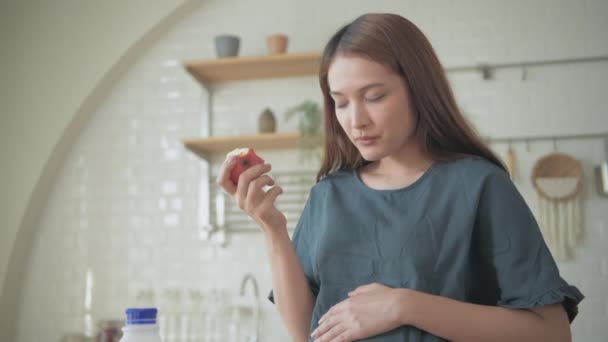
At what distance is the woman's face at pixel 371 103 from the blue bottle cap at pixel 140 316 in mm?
459

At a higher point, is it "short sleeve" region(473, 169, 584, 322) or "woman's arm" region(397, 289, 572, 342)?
"short sleeve" region(473, 169, 584, 322)

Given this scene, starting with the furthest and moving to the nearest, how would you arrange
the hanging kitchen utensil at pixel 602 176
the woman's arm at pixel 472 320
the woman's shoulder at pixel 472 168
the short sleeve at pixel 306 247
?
1. the hanging kitchen utensil at pixel 602 176
2. the short sleeve at pixel 306 247
3. the woman's shoulder at pixel 472 168
4. the woman's arm at pixel 472 320

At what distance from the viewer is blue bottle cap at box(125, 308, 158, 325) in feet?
3.97

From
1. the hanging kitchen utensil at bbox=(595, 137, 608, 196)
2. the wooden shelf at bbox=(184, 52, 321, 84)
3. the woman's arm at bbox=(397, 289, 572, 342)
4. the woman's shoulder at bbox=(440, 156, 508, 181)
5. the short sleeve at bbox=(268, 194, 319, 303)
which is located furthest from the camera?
the wooden shelf at bbox=(184, 52, 321, 84)

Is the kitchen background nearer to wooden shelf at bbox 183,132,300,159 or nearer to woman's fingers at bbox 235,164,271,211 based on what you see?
wooden shelf at bbox 183,132,300,159

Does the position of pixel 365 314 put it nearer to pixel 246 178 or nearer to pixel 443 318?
pixel 443 318

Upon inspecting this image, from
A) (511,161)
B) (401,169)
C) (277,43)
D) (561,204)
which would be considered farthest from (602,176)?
(401,169)

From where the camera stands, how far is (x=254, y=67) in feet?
12.6

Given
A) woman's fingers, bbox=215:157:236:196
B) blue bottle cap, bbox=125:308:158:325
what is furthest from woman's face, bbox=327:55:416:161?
blue bottle cap, bbox=125:308:158:325

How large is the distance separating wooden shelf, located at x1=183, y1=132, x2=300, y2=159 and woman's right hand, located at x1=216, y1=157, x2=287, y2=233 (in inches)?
91.1

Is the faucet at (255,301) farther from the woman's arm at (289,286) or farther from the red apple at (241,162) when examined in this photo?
the red apple at (241,162)

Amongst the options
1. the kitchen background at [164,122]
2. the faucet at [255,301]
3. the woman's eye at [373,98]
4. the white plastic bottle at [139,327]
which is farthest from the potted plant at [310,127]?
the white plastic bottle at [139,327]

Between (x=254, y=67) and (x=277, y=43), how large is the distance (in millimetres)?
174

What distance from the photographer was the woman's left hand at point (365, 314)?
3.85 ft
